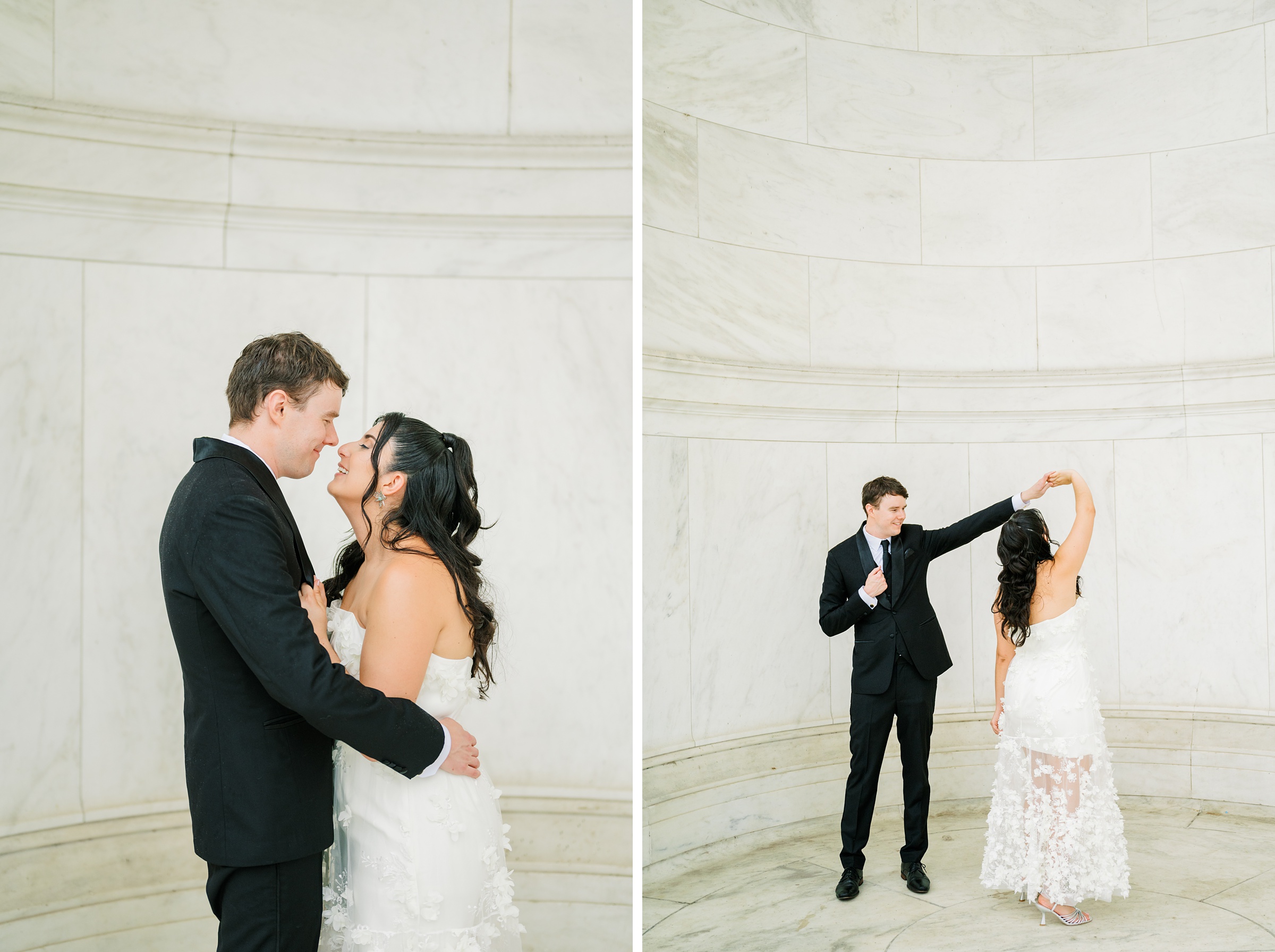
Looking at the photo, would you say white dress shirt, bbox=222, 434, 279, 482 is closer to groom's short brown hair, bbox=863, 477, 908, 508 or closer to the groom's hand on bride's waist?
the groom's hand on bride's waist

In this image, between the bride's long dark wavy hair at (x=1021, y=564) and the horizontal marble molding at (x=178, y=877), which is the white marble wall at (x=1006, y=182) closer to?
the bride's long dark wavy hair at (x=1021, y=564)

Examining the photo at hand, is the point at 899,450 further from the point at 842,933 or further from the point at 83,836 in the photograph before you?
the point at 83,836

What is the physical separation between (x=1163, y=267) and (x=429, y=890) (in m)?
5.52

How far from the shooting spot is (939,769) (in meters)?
5.48

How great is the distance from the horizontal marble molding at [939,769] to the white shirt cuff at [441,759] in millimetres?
2288

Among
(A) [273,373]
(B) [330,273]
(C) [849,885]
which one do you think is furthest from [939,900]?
(B) [330,273]

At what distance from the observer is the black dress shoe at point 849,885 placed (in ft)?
13.8

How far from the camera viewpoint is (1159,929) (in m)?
3.86

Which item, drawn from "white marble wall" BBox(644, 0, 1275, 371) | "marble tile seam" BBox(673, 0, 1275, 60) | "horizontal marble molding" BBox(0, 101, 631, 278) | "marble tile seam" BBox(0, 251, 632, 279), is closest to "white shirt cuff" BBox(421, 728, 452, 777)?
"marble tile seam" BBox(0, 251, 632, 279)

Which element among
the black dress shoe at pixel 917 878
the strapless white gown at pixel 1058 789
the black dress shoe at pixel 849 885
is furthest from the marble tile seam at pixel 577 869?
the strapless white gown at pixel 1058 789

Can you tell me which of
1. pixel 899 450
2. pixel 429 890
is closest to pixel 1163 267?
pixel 899 450

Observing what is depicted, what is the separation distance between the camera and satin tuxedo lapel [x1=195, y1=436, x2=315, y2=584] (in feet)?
7.54

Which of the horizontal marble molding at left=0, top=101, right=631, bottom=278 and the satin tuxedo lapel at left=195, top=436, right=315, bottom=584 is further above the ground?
the horizontal marble molding at left=0, top=101, right=631, bottom=278

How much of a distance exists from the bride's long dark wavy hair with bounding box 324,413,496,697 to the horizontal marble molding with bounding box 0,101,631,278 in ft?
5.68
